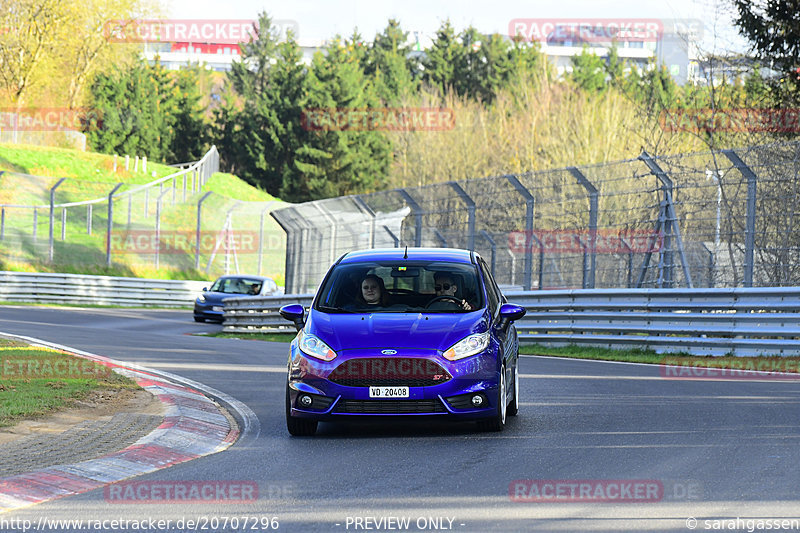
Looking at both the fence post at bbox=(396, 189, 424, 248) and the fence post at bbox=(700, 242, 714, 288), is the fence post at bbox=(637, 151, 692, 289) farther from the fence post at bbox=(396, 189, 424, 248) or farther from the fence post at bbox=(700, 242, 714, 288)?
the fence post at bbox=(396, 189, 424, 248)

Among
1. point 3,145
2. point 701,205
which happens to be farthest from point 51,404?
point 3,145

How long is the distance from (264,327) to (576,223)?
848cm

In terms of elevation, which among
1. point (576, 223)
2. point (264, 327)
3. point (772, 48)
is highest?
point (772, 48)

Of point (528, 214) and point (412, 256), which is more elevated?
point (528, 214)

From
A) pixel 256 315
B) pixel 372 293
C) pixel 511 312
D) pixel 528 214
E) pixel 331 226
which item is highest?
pixel 528 214

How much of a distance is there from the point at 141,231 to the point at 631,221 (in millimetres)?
31233

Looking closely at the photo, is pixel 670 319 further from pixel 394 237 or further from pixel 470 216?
pixel 394 237

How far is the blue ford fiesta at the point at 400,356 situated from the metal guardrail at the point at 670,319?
6880 millimetres

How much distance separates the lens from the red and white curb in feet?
23.3

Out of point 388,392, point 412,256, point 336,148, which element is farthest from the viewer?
point 336,148

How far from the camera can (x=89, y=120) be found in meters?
80.4

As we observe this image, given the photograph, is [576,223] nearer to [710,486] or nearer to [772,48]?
[772,48]

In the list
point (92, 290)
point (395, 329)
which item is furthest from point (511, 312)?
point (92, 290)

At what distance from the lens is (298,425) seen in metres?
9.44
